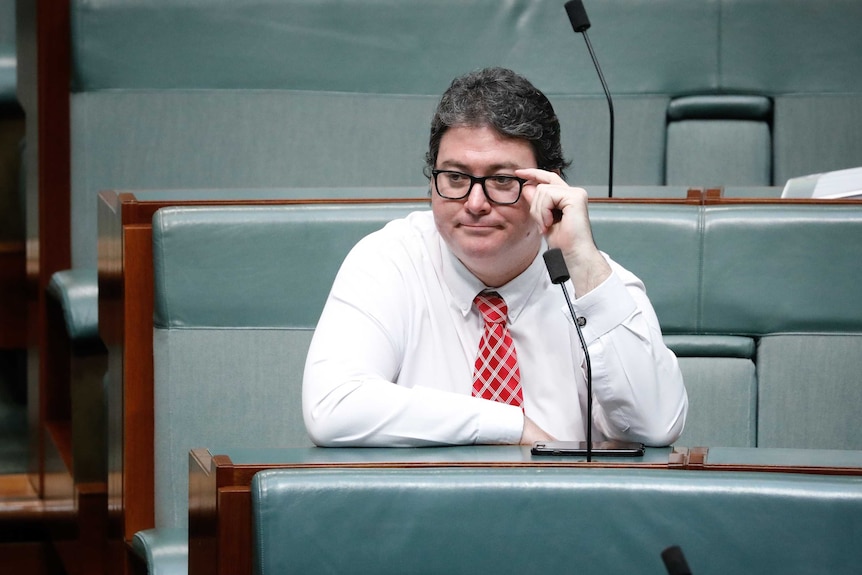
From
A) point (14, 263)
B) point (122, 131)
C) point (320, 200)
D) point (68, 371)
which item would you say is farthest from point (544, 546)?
point (14, 263)

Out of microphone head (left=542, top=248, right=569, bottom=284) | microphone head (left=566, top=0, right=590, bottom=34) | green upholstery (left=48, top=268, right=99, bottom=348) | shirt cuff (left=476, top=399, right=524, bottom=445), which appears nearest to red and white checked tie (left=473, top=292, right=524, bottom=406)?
shirt cuff (left=476, top=399, right=524, bottom=445)

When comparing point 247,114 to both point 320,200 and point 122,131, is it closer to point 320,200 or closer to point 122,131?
point 122,131

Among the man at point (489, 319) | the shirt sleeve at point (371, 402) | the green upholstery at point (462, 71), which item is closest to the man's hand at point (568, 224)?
the man at point (489, 319)

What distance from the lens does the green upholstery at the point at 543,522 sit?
0.65 metres

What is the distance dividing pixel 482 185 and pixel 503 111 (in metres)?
0.06

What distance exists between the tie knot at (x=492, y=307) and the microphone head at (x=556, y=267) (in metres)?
0.22

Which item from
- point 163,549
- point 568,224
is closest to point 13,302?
point 163,549

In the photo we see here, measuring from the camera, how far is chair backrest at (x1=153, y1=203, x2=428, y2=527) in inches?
42.6

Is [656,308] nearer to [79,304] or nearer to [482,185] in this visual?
[482,185]

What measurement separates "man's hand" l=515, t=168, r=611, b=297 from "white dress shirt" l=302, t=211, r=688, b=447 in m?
0.01

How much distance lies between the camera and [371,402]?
2.79 ft

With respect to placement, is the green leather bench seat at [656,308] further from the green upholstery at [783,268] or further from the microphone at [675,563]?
the microphone at [675,563]

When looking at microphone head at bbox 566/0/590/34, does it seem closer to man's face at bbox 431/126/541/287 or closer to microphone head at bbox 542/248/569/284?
man's face at bbox 431/126/541/287

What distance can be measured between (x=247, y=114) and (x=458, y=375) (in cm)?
67
